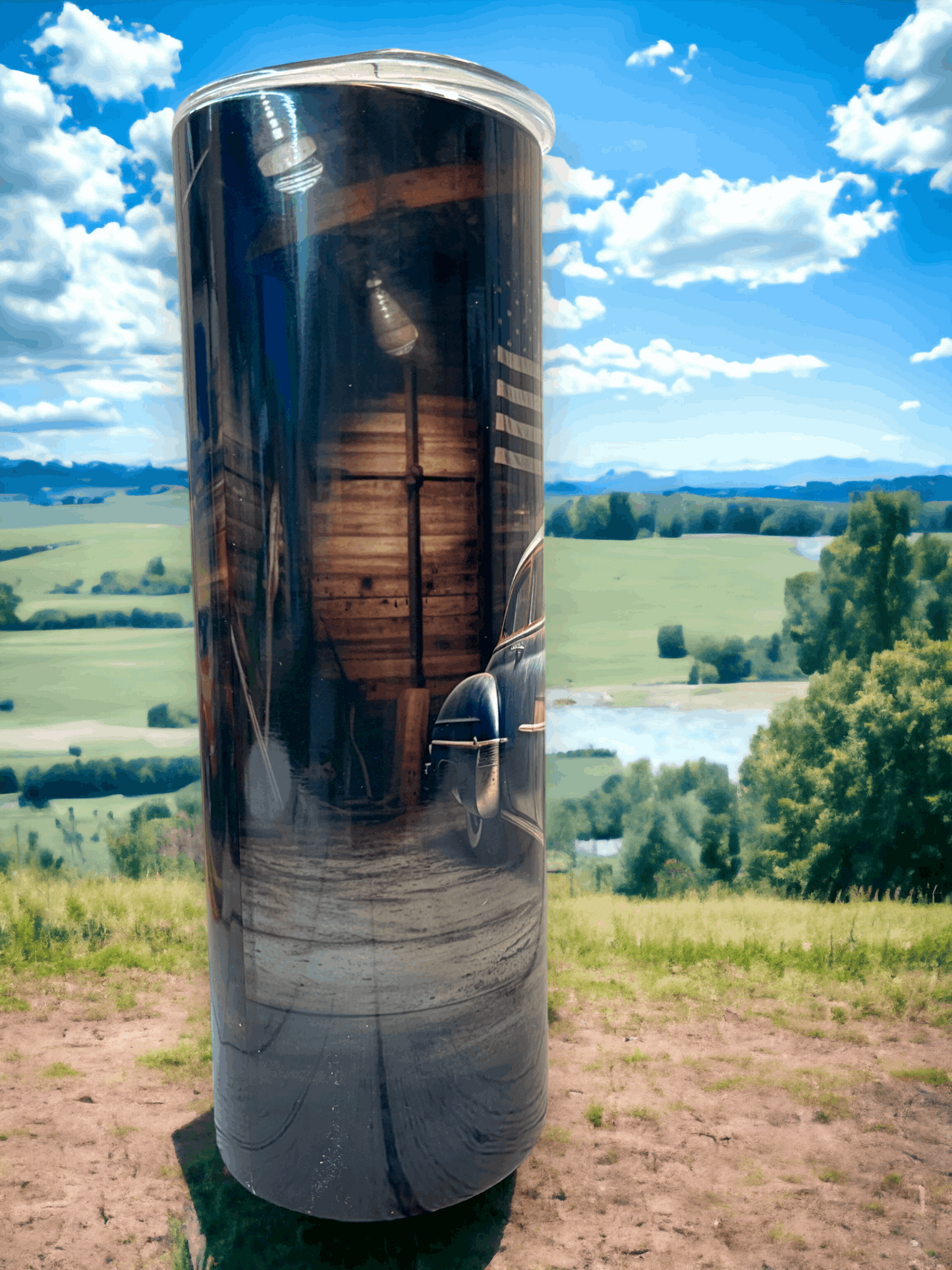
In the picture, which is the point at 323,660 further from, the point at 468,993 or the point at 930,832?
the point at 930,832

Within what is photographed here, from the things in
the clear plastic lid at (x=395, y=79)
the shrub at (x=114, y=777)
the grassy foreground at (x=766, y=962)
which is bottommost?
the grassy foreground at (x=766, y=962)

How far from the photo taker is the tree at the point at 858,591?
10.3 meters

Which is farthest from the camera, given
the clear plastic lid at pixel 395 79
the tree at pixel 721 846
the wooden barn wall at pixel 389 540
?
the tree at pixel 721 846

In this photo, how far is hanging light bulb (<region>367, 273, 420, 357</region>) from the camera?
2.79 m

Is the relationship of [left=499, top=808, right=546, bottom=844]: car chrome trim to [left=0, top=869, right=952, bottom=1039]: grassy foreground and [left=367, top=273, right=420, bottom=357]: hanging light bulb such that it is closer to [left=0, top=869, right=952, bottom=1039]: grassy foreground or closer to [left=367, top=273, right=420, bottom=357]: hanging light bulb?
[left=367, top=273, right=420, bottom=357]: hanging light bulb

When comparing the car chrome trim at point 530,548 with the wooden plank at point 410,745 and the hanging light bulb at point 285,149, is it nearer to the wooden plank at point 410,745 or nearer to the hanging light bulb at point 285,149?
the wooden plank at point 410,745

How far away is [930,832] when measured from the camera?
8.73 m

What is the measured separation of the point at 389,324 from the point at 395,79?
749 mm

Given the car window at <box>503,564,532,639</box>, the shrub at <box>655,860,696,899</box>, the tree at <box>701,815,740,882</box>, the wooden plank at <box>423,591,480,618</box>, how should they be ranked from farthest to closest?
the tree at <box>701,815,740,882</box> → the shrub at <box>655,860,696,899</box> → the car window at <box>503,564,532,639</box> → the wooden plank at <box>423,591,480,618</box>

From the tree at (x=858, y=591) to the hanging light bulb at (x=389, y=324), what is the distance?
8399 mm

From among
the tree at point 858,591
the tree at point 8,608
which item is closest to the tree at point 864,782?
the tree at point 858,591

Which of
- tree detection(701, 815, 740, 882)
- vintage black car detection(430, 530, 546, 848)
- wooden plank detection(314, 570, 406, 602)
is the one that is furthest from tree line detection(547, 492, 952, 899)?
wooden plank detection(314, 570, 406, 602)

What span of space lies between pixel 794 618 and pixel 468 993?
8579mm

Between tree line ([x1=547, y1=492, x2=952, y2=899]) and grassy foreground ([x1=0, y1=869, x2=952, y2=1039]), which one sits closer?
grassy foreground ([x1=0, y1=869, x2=952, y2=1039])
